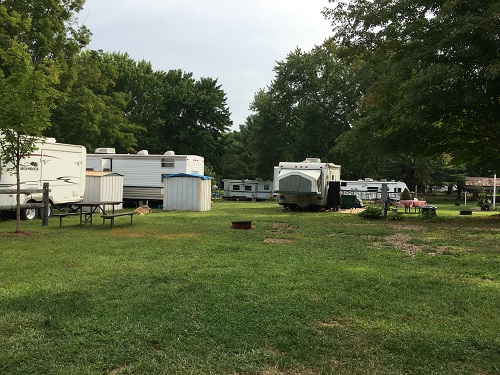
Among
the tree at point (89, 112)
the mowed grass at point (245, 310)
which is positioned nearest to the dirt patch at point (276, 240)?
the mowed grass at point (245, 310)

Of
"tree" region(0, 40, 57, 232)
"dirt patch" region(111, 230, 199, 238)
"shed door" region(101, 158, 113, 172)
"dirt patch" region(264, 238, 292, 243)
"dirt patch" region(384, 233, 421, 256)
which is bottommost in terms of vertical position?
"dirt patch" region(111, 230, 199, 238)

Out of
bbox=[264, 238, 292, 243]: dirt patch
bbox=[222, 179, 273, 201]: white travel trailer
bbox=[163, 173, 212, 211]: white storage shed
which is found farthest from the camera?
bbox=[222, 179, 273, 201]: white travel trailer

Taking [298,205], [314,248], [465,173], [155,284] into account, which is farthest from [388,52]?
[465,173]

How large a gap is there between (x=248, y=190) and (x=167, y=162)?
1528 cm

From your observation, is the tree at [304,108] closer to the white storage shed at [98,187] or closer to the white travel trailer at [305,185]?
the white travel trailer at [305,185]

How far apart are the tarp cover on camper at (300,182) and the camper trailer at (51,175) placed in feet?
30.8

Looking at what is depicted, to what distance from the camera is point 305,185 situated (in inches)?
841

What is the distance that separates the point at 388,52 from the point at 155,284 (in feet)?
50.9

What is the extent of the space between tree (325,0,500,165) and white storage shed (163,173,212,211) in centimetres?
811

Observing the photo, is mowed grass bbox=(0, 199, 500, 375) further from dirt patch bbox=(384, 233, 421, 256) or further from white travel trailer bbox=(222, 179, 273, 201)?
white travel trailer bbox=(222, 179, 273, 201)

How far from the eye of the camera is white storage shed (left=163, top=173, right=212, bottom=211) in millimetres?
21062

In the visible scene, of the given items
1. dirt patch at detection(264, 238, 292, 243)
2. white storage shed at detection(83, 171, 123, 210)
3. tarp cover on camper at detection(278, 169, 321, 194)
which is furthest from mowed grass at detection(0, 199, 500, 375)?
tarp cover on camper at detection(278, 169, 321, 194)

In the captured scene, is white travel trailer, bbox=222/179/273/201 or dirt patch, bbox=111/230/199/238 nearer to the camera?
dirt patch, bbox=111/230/199/238

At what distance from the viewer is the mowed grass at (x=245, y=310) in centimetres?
353
